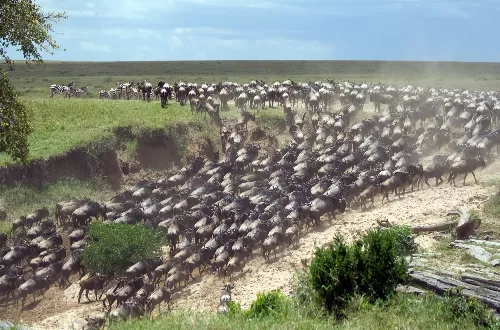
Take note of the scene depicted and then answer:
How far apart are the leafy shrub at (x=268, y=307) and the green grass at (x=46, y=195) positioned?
1884 cm

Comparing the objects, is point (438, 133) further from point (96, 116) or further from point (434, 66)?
point (434, 66)

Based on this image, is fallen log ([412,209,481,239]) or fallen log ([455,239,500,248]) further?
fallen log ([412,209,481,239])

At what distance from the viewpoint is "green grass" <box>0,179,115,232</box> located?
108 ft

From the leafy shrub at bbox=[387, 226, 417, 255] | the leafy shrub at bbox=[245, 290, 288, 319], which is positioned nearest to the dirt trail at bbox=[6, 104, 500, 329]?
the leafy shrub at bbox=[387, 226, 417, 255]

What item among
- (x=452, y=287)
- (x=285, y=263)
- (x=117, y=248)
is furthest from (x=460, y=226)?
(x=117, y=248)

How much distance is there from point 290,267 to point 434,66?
124m

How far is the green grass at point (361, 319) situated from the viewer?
13242 millimetres

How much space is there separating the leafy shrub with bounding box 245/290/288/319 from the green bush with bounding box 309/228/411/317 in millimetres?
1120

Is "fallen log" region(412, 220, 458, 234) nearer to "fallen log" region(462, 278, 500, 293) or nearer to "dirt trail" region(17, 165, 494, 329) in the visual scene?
"dirt trail" region(17, 165, 494, 329)

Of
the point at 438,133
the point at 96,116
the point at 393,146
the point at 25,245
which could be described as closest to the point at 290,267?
the point at 25,245

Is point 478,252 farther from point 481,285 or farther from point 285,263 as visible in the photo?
point 285,263

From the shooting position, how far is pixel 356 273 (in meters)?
16.2

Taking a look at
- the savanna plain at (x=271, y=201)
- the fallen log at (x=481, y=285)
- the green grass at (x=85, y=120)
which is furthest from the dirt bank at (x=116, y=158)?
the fallen log at (x=481, y=285)

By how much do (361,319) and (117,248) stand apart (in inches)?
534
